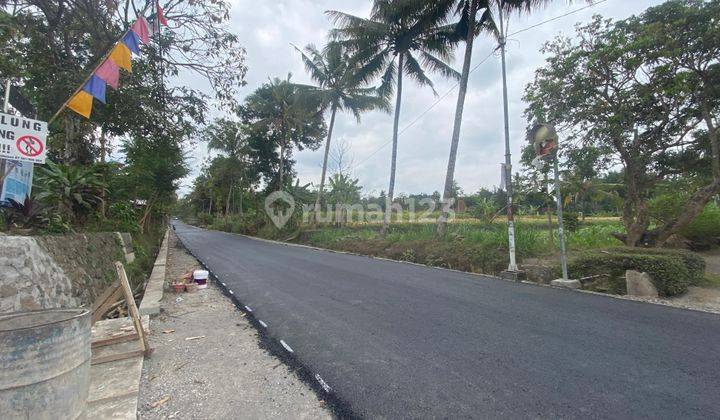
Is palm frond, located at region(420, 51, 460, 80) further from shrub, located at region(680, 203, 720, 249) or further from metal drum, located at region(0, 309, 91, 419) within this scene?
metal drum, located at region(0, 309, 91, 419)

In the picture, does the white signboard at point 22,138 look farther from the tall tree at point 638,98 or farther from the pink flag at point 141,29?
the tall tree at point 638,98

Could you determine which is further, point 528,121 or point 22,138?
point 528,121

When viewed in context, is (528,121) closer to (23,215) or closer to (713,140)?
(713,140)

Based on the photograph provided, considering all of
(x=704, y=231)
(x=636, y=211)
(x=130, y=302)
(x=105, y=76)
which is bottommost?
(x=130, y=302)

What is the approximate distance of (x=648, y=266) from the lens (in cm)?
656

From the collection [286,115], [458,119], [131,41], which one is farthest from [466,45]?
[286,115]

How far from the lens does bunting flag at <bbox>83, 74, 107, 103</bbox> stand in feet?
22.5

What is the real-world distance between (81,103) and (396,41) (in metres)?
14.2

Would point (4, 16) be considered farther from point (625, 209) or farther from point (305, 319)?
point (625, 209)

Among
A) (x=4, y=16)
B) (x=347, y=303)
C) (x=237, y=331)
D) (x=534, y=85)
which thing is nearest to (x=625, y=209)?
(x=534, y=85)

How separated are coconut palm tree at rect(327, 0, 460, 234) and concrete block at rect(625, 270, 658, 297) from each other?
11.9 metres

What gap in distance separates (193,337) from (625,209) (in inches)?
497

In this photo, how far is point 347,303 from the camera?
20.0 ft

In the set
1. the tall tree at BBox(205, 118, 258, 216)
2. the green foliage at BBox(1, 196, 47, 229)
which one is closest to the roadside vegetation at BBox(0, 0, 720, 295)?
the green foliage at BBox(1, 196, 47, 229)
